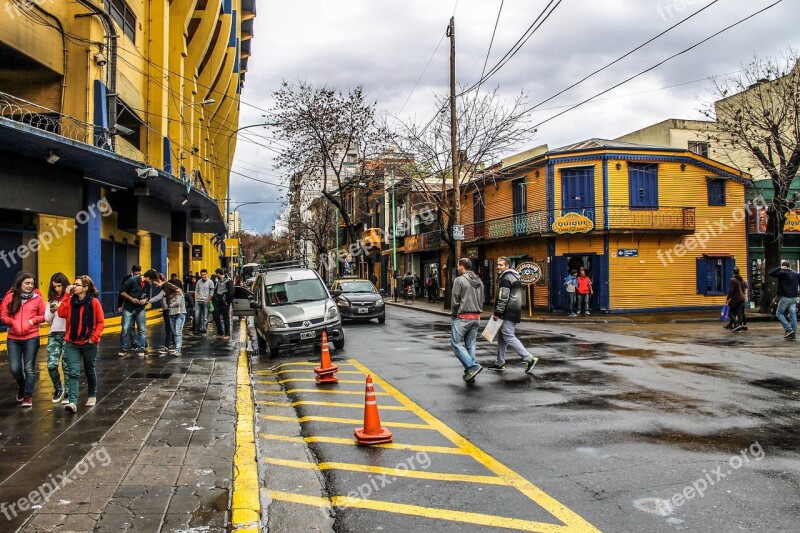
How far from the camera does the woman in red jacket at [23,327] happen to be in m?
7.39

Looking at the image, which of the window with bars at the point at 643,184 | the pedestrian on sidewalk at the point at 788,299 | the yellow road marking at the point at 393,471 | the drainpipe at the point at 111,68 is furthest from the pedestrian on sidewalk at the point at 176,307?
the window with bars at the point at 643,184

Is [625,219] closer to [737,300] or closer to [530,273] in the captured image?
[530,273]

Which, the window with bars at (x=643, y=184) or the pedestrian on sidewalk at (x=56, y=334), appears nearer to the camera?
the pedestrian on sidewalk at (x=56, y=334)

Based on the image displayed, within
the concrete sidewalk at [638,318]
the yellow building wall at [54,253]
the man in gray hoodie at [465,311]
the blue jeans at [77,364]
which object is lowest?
the concrete sidewalk at [638,318]

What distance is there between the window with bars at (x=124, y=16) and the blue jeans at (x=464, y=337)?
14.2 m

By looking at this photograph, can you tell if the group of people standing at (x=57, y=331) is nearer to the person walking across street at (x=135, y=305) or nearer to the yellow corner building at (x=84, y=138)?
the yellow corner building at (x=84, y=138)

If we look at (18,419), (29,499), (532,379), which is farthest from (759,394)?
(18,419)

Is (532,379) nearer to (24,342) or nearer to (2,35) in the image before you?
(24,342)

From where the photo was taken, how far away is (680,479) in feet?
15.9

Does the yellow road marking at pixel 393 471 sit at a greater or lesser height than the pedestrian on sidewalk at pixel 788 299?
lesser

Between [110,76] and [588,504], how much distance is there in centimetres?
1621

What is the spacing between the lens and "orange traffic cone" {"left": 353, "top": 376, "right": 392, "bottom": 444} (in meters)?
5.97

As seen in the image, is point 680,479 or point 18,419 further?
point 18,419

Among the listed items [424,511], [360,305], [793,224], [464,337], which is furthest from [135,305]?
[793,224]
